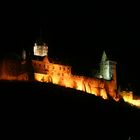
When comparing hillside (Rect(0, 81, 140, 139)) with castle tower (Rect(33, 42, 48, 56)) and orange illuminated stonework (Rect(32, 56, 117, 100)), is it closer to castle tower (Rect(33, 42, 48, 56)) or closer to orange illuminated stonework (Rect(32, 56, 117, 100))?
orange illuminated stonework (Rect(32, 56, 117, 100))

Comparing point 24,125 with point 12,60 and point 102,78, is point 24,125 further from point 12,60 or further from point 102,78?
point 102,78

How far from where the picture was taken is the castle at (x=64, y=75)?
290 ft

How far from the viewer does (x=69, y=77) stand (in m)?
96.0

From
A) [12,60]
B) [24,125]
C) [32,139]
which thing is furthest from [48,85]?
[32,139]

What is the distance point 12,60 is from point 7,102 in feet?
59.7

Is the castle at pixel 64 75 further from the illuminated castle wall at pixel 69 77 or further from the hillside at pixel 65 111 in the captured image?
the hillside at pixel 65 111

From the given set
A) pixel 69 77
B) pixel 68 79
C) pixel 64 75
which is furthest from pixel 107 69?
pixel 64 75

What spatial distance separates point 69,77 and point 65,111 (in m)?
22.9

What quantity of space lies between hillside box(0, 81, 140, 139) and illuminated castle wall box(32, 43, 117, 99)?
616cm

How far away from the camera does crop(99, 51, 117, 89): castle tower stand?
106m

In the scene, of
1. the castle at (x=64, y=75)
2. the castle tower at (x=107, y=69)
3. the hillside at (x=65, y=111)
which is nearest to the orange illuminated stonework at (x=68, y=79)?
the castle at (x=64, y=75)

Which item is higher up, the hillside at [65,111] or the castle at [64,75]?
the castle at [64,75]

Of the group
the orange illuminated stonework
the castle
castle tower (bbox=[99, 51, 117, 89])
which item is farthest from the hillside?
castle tower (bbox=[99, 51, 117, 89])

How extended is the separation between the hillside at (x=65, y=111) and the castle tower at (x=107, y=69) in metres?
18.0
